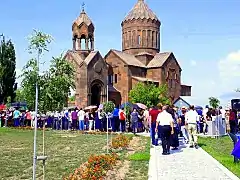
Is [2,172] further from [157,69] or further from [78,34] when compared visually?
[157,69]

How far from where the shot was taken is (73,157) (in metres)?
14.5

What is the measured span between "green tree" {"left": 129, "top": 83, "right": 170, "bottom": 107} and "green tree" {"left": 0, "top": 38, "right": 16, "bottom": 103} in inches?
672

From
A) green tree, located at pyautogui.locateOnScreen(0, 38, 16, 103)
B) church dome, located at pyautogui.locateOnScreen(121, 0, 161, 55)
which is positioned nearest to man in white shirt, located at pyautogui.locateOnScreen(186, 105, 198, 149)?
green tree, located at pyautogui.locateOnScreen(0, 38, 16, 103)

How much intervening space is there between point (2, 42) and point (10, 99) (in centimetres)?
842

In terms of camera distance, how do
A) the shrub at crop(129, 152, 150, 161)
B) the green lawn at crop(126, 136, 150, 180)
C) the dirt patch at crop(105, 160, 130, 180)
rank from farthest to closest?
1. the shrub at crop(129, 152, 150, 161)
2. the green lawn at crop(126, 136, 150, 180)
3. the dirt patch at crop(105, 160, 130, 180)

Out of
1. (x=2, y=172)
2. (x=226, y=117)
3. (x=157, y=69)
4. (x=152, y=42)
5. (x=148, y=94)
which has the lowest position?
(x=2, y=172)

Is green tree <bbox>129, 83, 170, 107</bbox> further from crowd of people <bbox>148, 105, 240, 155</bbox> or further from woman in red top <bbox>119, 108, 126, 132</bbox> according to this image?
crowd of people <bbox>148, 105, 240, 155</bbox>

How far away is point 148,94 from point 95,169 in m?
48.7

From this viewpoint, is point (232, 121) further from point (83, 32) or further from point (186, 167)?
point (83, 32)

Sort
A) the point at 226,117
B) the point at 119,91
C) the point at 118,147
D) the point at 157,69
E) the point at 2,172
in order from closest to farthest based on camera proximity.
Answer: the point at 2,172, the point at 118,147, the point at 226,117, the point at 119,91, the point at 157,69

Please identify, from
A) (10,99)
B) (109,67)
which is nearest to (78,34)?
(109,67)

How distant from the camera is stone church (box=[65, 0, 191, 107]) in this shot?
56406 mm

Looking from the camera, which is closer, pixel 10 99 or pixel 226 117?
pixel 226 117

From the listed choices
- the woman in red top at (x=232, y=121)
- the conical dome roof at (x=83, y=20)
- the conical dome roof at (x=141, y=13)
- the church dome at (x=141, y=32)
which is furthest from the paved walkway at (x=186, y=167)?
the conical dome roof at (x=141, y=13)
